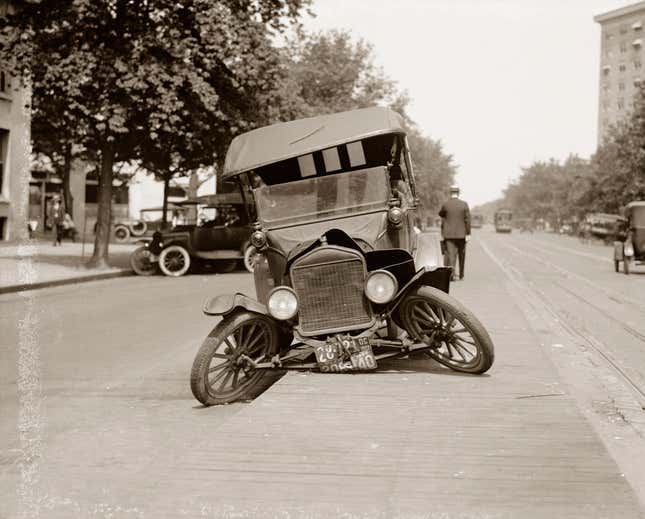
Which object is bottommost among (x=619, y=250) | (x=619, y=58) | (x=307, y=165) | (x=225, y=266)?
(x=225, y=266)

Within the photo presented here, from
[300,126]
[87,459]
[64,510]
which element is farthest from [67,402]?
[300,126]

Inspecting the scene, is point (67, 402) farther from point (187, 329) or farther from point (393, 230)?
point (187, 329)

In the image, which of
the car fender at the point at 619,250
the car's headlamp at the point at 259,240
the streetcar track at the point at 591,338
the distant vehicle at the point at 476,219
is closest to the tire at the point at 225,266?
the streetcar track at the point at 591,338

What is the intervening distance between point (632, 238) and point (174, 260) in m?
12.1

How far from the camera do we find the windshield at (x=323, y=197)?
26.1ft

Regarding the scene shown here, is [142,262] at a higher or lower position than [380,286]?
lower

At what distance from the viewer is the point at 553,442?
471cm

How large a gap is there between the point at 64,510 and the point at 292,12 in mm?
19883

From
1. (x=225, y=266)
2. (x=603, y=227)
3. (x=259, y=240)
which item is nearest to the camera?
(x=259, y=240)

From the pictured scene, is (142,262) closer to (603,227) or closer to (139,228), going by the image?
(139,228)

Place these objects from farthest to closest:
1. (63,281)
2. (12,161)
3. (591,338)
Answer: (12,161) < (63,281) < (591,338)

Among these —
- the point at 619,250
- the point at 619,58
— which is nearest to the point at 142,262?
the point at 619,250

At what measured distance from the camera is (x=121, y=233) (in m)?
48.1

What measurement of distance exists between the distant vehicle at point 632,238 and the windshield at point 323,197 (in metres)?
16.3
